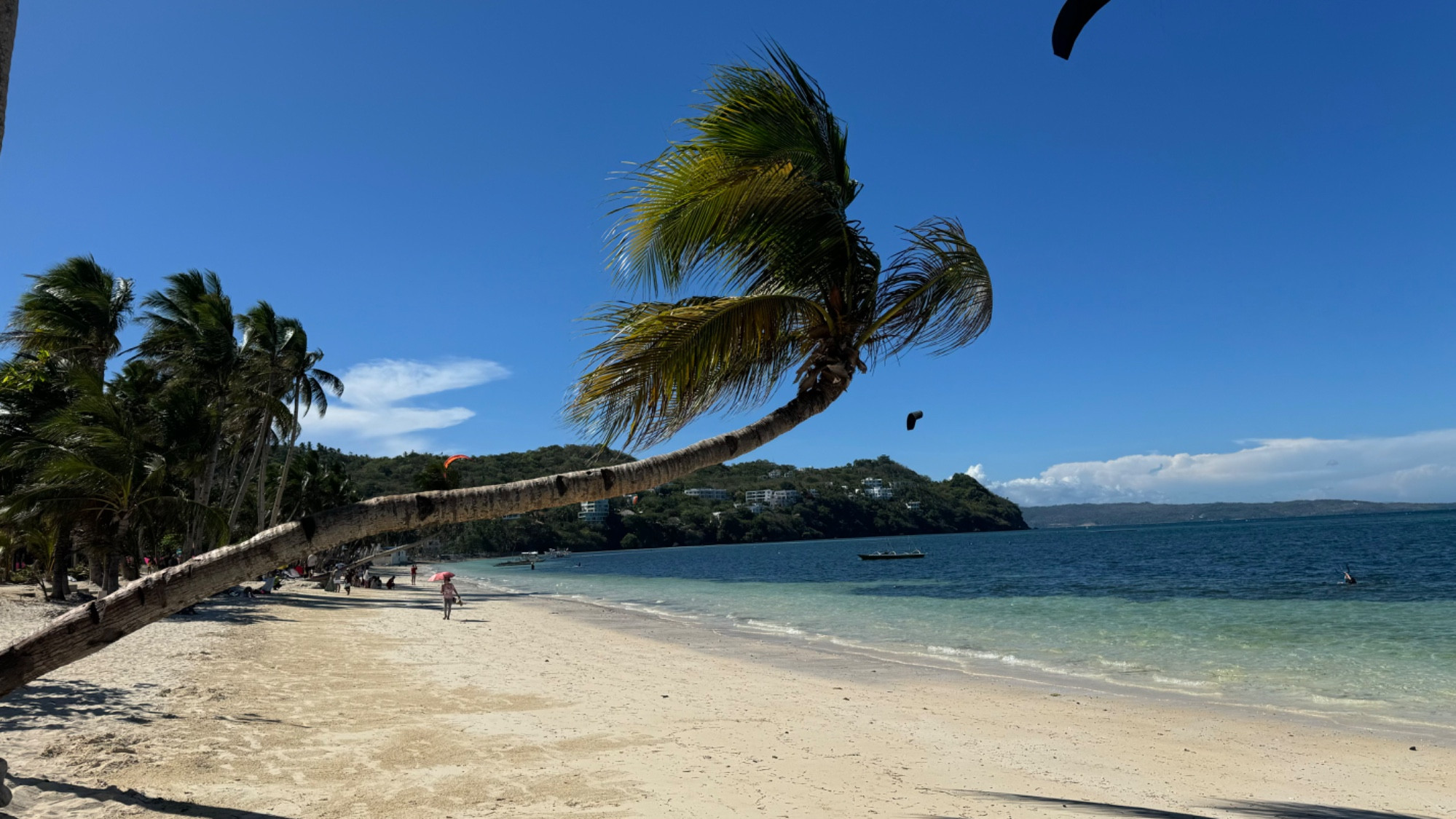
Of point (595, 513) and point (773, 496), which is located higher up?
point (773, 496)

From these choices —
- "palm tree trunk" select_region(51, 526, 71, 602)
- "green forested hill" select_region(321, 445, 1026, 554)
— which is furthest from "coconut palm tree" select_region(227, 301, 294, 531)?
"green forested hill" select_region(321, 445, 1026, 554)

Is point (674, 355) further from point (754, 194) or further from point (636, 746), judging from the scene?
point (636, 746)

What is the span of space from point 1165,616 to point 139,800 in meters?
22.9

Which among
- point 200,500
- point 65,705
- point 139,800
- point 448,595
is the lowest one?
point 448,595

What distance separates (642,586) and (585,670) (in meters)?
33.7

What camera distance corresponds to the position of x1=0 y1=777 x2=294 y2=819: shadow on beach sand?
15.4 feet

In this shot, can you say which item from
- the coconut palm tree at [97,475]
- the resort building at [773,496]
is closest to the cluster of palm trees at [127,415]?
the coconut palm tree at [97,475]

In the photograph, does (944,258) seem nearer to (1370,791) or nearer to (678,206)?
(678,206)

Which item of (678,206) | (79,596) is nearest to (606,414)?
(678,206)

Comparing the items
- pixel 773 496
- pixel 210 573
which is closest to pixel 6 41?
pixel 210 573

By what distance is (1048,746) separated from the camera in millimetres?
7996

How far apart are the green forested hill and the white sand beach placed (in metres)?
102

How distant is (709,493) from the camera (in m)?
150

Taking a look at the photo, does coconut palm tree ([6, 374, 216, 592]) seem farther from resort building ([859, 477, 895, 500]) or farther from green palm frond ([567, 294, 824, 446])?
resort building ([859, 477, 895, 500])
